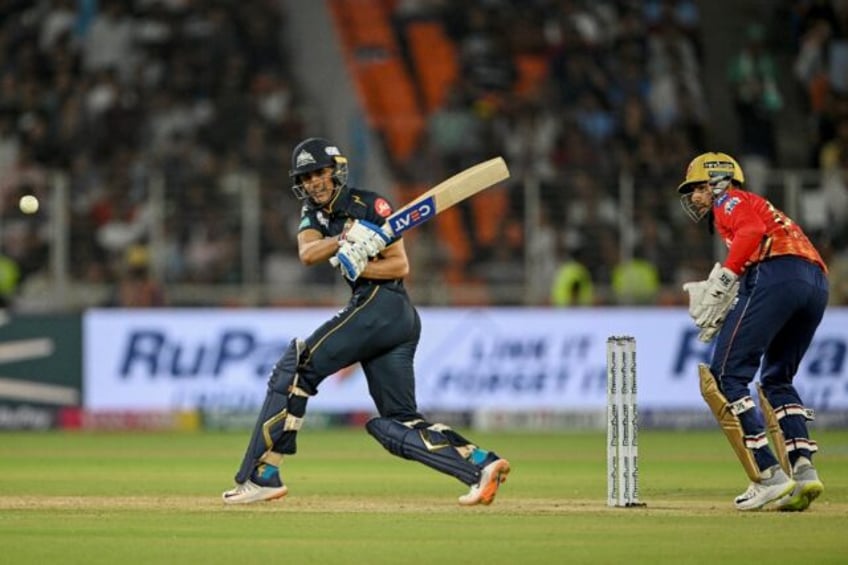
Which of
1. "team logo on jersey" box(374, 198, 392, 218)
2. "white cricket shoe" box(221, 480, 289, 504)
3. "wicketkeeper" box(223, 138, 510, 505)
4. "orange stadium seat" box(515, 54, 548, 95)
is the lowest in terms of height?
"white cricket shoe" box(221, 480, 289, 504)

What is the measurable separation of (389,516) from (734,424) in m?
2.17

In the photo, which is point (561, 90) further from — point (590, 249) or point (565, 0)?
point (590, 249)

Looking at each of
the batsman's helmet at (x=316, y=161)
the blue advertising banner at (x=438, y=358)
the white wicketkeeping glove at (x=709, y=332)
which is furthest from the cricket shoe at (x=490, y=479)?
the blue advertising banner at (x=438, y=358)

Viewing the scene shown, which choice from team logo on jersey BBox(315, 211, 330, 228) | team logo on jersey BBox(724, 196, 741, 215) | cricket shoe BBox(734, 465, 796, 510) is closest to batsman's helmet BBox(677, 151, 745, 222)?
team logo on jersey BBox(724, 196, 741, 215)

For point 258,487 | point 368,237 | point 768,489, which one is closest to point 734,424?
point 768,489

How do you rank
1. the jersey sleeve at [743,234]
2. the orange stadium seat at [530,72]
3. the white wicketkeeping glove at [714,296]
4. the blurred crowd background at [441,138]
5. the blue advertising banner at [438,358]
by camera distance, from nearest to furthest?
the jersey sleeve at [743,234], the white wicketkeeping glove at [714,296], the blue advertising banner at [438,358], the blurred crowd background at [441,138], the orange stadium seat at [530,72]

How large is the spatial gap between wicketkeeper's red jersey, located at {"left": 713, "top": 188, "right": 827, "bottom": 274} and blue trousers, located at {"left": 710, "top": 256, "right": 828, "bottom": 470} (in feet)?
0.22

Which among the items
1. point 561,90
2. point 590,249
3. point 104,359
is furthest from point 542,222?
point 104,359

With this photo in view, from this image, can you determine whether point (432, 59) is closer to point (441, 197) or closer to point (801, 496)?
point (441, 197)

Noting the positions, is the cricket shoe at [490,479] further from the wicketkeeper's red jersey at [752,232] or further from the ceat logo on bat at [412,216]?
the wicketkeeper's red jersey at [752,232]

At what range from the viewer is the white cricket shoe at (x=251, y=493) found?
440 inches

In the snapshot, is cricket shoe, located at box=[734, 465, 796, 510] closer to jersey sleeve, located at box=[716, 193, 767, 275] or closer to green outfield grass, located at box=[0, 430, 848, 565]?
green outfield grass, located at box=[0, 430, 848, 565]

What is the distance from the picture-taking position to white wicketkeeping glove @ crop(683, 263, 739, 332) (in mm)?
10867

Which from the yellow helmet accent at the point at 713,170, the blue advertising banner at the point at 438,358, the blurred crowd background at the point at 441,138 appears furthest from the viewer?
the blurred crowd background at the point at 441,138
